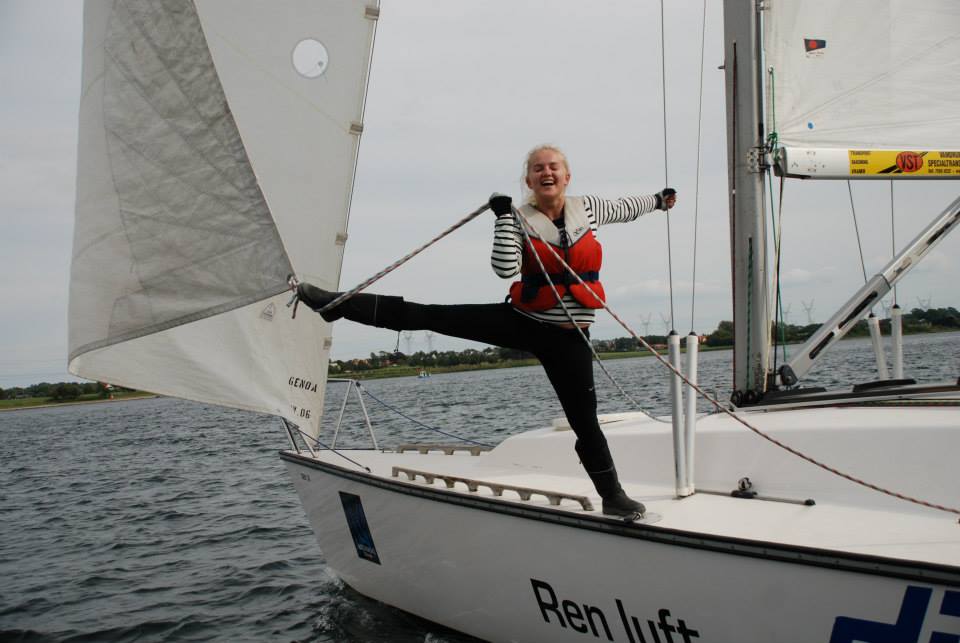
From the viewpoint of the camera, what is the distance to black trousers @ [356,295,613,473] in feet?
11.0

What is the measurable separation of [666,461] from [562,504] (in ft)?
2.75

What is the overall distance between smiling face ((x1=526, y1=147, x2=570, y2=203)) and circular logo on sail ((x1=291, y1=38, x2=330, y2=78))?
80.1 inches

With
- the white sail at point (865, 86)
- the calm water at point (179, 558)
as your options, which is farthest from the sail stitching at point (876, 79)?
the calm water at point (179, 558)

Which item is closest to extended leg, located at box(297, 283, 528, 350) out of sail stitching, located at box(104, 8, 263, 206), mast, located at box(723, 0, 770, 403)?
sail stitching, located at box(104, 8, 263, 206)

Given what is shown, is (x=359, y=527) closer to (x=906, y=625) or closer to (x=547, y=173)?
(x=547, y=173)

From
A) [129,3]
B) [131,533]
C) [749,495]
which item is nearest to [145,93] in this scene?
[129,3]

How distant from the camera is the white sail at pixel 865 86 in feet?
15.2

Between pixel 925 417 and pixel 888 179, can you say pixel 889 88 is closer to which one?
pixel 888 179

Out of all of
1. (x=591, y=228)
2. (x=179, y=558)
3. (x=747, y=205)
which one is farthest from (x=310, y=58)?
(x=179, y=558)

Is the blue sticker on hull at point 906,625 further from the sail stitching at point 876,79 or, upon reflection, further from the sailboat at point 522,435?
the sail stitching at point 876,79

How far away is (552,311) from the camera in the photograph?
3.34 metres

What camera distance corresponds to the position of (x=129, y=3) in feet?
14.3

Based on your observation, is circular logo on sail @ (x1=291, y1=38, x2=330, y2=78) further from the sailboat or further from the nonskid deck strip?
the nonskid deck strip

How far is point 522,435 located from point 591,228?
2176mm
